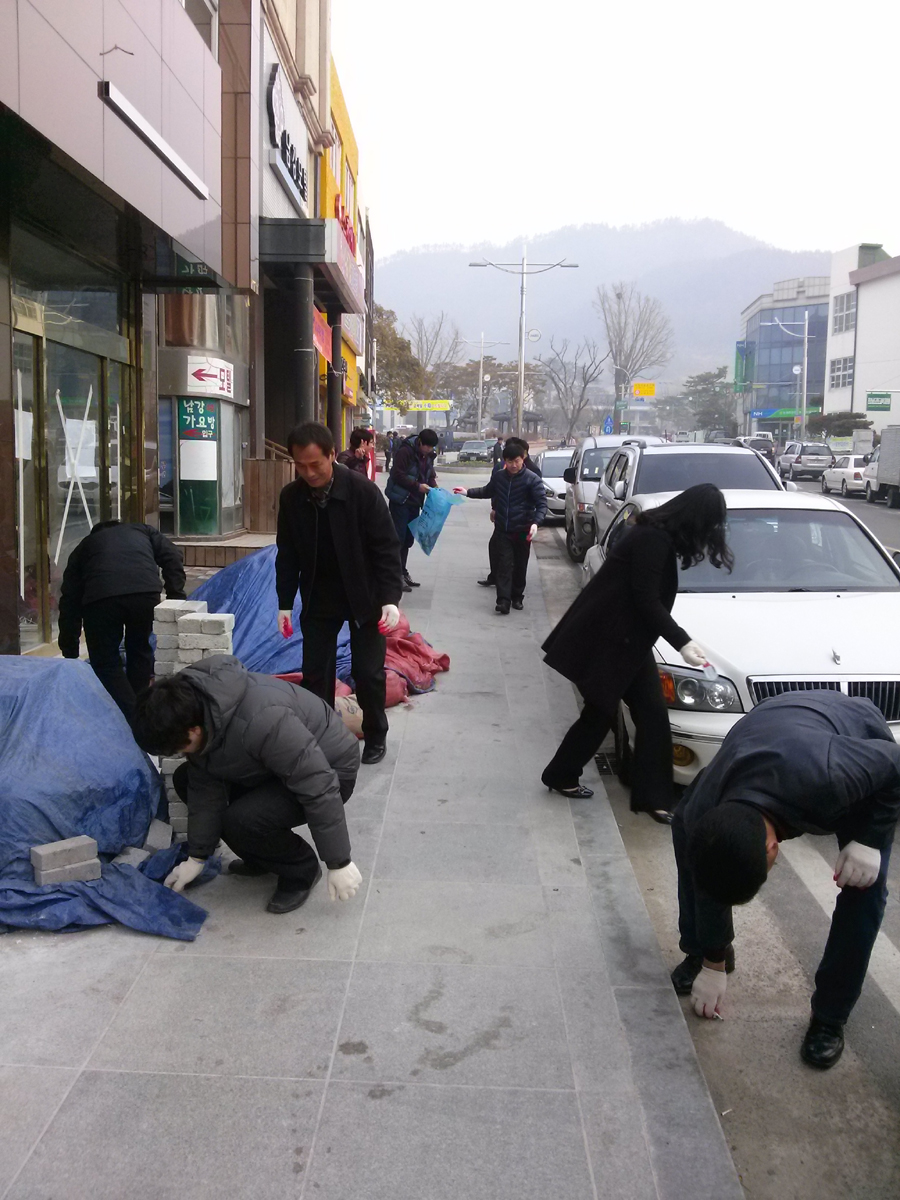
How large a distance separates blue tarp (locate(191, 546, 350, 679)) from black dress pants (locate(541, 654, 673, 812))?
88.7 inches

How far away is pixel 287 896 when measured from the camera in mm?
4238

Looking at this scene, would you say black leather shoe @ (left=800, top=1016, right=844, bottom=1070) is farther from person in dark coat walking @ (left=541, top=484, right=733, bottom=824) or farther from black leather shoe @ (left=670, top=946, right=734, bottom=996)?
person in dark coat walking @ (left=541, top=484, right=733, bottom=824)

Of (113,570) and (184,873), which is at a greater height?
(113,570)

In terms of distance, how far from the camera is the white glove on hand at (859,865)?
118 inches

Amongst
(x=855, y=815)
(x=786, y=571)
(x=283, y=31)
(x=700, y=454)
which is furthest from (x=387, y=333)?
(x=855, y=815)

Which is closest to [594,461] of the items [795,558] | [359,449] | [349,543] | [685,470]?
[359,449]

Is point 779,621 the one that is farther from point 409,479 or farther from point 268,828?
point 409,479

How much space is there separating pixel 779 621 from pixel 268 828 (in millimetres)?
3073

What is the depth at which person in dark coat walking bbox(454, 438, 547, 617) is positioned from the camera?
35.0 feet

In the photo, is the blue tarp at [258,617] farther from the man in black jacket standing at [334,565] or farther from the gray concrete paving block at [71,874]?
the gray concrete paving block at [71,874]

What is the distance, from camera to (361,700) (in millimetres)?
6016

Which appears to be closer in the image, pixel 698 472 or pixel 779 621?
pixel 779 621

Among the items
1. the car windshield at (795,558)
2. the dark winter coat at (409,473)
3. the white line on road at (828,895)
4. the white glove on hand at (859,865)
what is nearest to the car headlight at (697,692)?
the white line on road at (828,895)

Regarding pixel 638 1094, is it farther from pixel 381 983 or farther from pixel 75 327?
pixel 75 327
